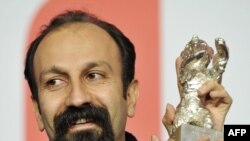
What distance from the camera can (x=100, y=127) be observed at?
186cm

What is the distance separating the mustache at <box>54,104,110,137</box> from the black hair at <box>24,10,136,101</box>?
147 mm

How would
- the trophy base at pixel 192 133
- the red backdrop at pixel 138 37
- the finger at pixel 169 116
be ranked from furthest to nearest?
the red backdrop at pixel 138 37 < the finger at pixel 169 116 < the trophy base at pixel 192 133

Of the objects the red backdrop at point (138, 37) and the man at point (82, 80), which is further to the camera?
the red backdrop at point (138, 37)

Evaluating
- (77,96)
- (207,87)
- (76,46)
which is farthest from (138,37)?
(207,87)

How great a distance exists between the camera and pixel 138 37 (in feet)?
7.70

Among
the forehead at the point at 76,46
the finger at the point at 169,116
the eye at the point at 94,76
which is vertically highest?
the forehead at the point at 76,46

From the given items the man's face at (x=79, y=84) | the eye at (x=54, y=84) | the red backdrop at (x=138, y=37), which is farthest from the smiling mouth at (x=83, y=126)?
the red backdrop at (x=138, y=37)

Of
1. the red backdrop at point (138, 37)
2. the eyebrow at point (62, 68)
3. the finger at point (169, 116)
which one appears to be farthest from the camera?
the red backdrop at point (138, 37)

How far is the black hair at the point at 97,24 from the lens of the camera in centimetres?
202

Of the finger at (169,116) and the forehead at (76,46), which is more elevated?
the forehead at (76,46)

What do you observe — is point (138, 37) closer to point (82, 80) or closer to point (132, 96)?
point (132, 96)

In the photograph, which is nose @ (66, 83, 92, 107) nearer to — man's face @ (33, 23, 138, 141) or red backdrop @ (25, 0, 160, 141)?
man's face @ (33, 23, 138, 141)

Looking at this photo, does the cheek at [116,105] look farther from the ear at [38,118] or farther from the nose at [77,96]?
the ear at [38,118]

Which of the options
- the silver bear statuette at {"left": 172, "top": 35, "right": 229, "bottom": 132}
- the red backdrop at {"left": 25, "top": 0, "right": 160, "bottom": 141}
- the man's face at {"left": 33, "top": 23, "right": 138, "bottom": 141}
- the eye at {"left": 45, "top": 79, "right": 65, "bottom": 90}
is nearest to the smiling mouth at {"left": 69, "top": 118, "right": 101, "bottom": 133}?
the man's face at {"left": 33, "top": 23, "right": 138, "bottom": 141}
